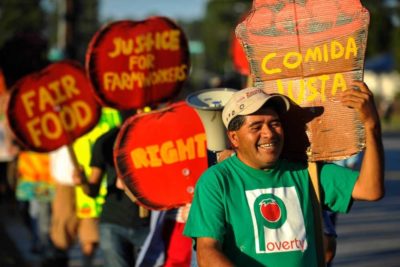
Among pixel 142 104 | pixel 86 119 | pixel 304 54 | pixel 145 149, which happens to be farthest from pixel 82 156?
pixel 304 54

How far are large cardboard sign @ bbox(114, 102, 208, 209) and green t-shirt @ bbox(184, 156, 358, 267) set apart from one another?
1.68 meters

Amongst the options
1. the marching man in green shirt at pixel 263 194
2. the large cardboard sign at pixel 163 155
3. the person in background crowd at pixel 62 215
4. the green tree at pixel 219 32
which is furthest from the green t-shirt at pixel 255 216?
the green tree at pixel 219 32

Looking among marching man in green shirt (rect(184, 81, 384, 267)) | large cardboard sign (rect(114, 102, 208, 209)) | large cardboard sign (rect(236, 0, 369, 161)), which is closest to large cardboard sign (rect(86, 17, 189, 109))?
large cardboard sign (rect(114, 102, 208, 209))

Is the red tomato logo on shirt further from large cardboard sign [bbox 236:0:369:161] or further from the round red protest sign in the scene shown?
the round red protest sign

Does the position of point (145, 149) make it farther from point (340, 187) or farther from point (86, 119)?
point (340, 187)

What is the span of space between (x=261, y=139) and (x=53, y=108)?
3.30 meters

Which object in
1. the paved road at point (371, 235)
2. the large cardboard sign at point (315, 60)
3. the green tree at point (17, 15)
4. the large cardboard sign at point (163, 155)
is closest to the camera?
the large cardboard sign at point (315, 60)

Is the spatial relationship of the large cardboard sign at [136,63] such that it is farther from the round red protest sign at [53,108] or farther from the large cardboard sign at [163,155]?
the large cardboard sign at [163,155]

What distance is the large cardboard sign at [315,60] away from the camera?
4.26 meters

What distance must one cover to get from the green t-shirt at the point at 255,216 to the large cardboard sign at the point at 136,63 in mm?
2688

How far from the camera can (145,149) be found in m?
6.02

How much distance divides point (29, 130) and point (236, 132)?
3.05 metres

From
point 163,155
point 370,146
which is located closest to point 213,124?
point 163,155

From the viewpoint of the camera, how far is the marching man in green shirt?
4.07 m
